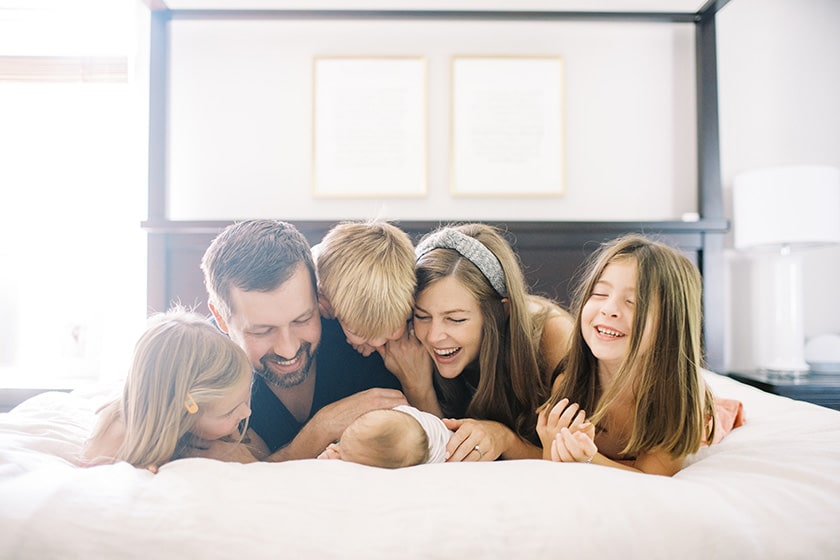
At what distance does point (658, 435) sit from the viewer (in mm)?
849

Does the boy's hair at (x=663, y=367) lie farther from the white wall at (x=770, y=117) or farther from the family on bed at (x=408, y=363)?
the white wall at (x=770, y=117)

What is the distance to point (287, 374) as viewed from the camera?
958mm

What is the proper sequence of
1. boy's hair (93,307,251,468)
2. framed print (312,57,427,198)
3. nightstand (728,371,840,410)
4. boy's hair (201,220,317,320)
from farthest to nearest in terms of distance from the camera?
1. framed print (312,57,427,198)
2. nightstand (728,371,840,410)
3. boy's hair (201,220,317,320)
4. boy's hair (93,307,251,468)

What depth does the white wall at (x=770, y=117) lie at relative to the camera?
2.40 meters

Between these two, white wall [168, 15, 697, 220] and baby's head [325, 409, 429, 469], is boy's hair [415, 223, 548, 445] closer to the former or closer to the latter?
baby's head [325, 409, 429, 469]

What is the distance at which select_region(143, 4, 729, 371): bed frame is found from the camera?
2.17 m

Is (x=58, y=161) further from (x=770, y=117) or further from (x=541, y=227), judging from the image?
(x=770, y=117)

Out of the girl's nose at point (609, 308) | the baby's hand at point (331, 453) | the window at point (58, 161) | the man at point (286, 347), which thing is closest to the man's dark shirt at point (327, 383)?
the man at point (286, 347)

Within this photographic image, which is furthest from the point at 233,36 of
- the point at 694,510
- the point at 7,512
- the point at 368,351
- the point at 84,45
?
the point at 694,510

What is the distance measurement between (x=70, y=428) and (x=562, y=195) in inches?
77.6

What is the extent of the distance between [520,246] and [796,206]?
3.30 feet

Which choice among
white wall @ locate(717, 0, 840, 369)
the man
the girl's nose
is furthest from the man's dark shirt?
white wall @ locate(717, 0, 840, 369)

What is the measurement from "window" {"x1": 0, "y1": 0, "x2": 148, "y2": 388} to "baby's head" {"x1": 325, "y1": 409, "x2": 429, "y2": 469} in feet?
6.40

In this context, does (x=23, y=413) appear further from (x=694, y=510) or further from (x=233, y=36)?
(x=233, y=36)
